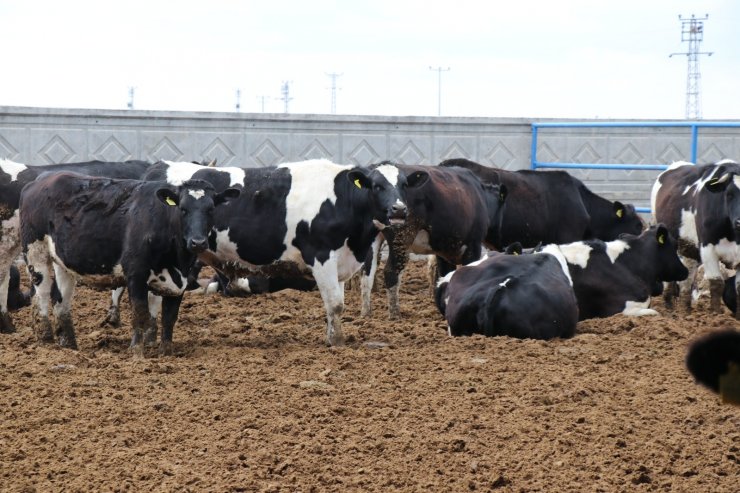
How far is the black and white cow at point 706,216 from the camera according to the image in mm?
10422

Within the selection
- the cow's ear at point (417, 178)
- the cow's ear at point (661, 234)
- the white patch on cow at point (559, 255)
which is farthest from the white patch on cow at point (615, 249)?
the cow's ear at point (417, 178)

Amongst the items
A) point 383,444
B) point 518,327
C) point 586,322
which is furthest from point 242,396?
point 586,322

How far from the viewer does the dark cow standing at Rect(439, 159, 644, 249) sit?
1287 cm

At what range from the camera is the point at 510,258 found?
9250mm

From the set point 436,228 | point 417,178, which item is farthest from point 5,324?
point 436,228

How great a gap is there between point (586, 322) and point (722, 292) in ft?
6.35

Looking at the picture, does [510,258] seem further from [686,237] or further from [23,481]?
[23,481]

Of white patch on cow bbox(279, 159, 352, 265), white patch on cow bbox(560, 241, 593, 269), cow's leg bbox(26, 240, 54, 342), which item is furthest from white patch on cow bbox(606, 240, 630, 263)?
cow's leg bbox(26, 240, 54, 342)

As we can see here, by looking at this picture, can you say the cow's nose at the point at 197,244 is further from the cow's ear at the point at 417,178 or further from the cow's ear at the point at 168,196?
the cow's ear at the point at 417,178

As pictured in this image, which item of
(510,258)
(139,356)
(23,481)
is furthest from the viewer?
(510,258)

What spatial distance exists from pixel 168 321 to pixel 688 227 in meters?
5.83

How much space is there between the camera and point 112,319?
10.0 meters

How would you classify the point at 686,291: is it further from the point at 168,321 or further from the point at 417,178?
the point at 168,321

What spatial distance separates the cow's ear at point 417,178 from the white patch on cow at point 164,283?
2.63m
